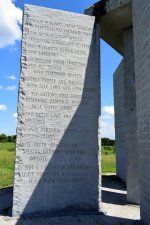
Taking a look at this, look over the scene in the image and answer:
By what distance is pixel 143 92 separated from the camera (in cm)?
589

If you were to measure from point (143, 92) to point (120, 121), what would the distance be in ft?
20.5

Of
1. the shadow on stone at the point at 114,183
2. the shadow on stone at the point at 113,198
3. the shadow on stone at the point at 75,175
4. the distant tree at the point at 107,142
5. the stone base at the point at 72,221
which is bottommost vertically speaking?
the stone base at the point at 72,221

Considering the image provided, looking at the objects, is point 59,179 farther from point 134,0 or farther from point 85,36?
point 134,0

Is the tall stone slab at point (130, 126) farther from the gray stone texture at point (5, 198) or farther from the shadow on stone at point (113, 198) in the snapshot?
the gray stone texture at point (5, 198)

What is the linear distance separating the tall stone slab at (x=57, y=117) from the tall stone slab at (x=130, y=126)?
1305mm

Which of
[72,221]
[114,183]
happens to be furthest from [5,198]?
[114,183]

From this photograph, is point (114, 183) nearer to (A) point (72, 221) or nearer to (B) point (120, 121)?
(B) point (120, 121)

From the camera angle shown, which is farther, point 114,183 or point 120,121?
point 120,121

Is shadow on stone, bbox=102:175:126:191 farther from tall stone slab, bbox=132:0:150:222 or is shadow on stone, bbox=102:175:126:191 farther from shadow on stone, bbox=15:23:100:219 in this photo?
tall stone slab, bbox=132:0:150:222

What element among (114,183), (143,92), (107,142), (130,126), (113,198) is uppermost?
(107,142)

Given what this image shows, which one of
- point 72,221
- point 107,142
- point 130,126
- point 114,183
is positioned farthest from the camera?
point 107,142

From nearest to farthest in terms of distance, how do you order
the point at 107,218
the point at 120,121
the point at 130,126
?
1. the point at 107,218
2. the point at 130,126
3. the point at 120,121

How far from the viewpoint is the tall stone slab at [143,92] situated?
18.2 feet

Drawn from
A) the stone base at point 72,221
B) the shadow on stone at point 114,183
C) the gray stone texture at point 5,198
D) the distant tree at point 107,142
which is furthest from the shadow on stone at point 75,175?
the distant tree at point 107,142
